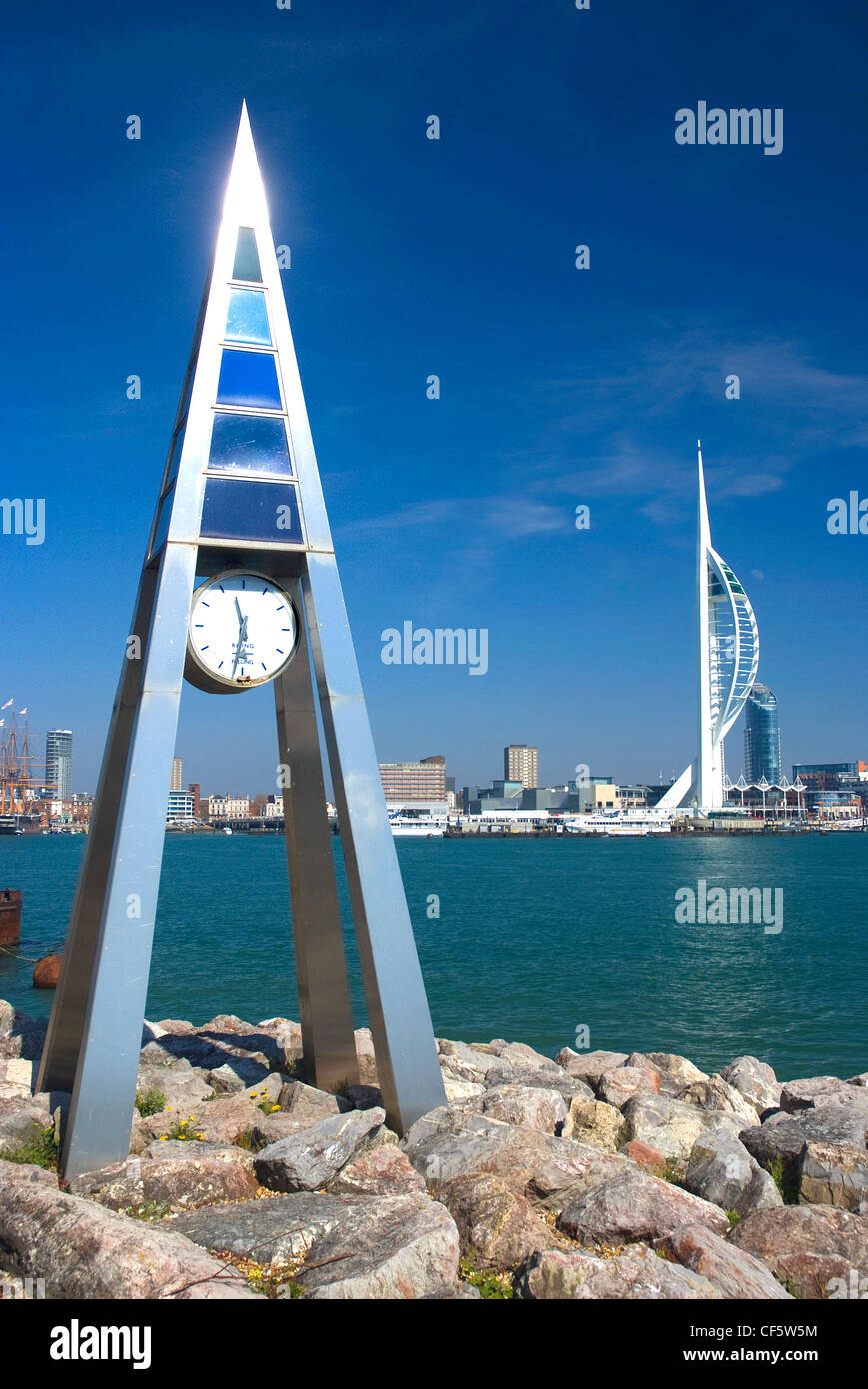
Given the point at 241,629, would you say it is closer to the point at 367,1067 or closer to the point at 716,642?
the point at 367,1067

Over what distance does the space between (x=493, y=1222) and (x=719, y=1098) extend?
6.55m

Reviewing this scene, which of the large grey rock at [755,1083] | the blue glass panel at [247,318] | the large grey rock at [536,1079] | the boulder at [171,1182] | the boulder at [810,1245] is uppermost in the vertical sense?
the blue glass panel at [247,318]

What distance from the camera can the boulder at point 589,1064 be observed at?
44.9 ft

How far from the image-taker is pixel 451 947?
37.2m

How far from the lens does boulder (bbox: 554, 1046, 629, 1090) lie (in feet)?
44.9

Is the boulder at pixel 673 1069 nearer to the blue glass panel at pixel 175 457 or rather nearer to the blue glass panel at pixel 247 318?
the blue glass panel at pixel 175 457

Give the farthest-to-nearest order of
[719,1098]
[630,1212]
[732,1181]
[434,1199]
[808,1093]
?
[808,1093]
[719,1098]
[732,1181]
[434,1199]
[630,1212]

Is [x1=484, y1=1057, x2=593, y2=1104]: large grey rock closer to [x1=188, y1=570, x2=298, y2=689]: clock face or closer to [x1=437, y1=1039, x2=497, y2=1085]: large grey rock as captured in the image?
[x1=437, y1=1039, x2=497, y2=1085]: large grey rock

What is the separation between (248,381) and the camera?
30.9 ft

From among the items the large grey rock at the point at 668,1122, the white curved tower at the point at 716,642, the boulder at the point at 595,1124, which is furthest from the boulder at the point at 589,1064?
the white curved tower at the point at 716,642

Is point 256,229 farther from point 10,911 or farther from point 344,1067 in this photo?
point 10,911

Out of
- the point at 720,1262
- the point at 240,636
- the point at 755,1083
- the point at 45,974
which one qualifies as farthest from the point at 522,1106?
the point at 45,974

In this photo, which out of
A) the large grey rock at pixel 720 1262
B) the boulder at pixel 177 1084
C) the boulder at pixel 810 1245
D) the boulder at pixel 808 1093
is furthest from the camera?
the boulder at pixel 808 1093
